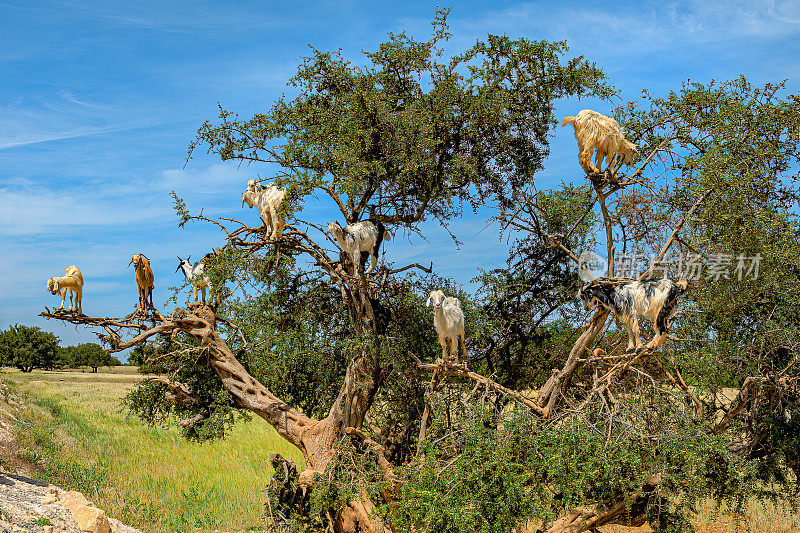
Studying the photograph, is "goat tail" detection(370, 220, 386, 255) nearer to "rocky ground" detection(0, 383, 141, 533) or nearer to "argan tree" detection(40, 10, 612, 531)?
"argan tree" detection(40, 10, 612, 531)

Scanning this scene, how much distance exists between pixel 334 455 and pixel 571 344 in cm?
492

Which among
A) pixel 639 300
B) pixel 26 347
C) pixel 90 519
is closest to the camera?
pixel 639 300

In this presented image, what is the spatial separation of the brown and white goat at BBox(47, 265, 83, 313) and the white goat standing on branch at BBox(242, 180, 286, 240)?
3068mm

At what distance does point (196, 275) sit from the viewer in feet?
34.5

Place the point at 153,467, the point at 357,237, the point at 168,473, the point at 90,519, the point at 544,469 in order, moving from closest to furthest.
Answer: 1. the point at 90,519
2. the point at 544,469
3. the point at 357,237
4. the point at 168,473
5. the point at 153,467

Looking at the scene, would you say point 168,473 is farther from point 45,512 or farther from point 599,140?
point 599,140

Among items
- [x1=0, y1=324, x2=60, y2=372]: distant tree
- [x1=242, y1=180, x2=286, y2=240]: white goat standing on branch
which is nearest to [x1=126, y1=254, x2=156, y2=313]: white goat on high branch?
[x1=242, y1=180, x2=286, y2=240]: white goat standing on branch

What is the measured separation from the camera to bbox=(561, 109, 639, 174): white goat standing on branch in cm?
770

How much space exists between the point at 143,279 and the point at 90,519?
382 centimetres

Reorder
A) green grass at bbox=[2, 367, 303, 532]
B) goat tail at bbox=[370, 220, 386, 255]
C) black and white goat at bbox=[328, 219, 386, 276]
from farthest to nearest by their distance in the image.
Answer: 1. green grass at bbox=[2, 367, 303, 532]
2. goat tail at bbox=[370, 220, 386, 255]
3. black and white goat at bbox=[328, 219, 386, 276]

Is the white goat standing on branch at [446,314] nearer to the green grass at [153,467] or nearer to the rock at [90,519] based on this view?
the rock at [90,519]

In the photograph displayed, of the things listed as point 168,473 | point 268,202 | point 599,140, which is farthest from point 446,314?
point 168,473

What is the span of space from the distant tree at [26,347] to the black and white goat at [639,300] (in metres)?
60.7

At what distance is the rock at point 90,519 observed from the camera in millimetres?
7734
